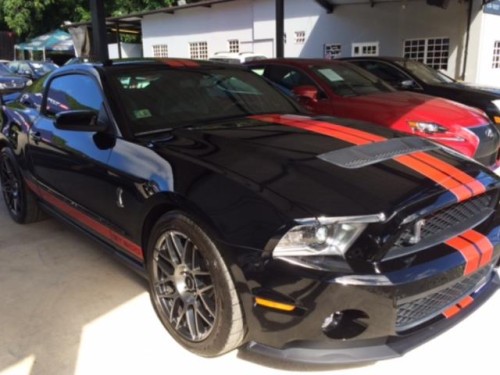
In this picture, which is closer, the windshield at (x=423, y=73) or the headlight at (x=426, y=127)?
the headlight at (x=426, y=127)

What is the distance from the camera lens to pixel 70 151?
3.39 m

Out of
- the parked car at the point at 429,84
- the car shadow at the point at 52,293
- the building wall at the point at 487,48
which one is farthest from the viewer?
the building wall at the point at 487,48

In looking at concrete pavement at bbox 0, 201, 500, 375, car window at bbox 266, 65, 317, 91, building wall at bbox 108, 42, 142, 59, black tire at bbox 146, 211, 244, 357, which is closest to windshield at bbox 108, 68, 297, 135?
black tire at bbox 146, 211, 244, 357

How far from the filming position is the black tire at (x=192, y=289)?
7.21 ft

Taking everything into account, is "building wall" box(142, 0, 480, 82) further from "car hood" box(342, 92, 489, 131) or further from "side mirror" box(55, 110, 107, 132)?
"side mirror" box(55, 110, 107, 132)

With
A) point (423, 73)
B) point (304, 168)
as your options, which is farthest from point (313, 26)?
point (304, 168)

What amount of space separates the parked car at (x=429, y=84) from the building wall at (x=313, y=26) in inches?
260

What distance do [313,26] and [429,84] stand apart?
9940mm

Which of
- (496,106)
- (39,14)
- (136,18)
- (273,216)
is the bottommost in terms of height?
(496,106)

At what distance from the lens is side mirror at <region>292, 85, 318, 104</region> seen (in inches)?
217

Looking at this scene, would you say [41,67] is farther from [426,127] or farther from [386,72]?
[426,127]

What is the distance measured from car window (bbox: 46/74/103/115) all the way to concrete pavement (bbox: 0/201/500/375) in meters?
1.21

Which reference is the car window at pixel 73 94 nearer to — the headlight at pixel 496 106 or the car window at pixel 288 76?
the car window at pixel 288 76

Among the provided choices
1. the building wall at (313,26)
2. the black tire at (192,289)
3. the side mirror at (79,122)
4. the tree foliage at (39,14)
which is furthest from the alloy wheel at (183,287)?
the tree foliage at (39,14)
